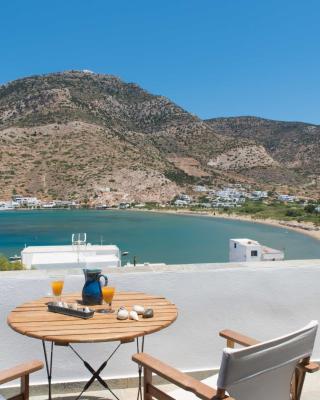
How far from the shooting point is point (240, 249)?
3409 centimetres

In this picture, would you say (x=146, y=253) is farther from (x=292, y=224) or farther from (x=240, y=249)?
(x=292, y=224)

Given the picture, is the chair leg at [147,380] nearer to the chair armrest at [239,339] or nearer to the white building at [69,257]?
the chair armrest at [239,339]

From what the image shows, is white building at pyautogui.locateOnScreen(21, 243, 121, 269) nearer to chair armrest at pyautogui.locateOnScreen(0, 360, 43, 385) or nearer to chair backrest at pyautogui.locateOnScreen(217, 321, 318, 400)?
chair armrest at pyautogui.locateOnScreen(0, 360, 43, 385)

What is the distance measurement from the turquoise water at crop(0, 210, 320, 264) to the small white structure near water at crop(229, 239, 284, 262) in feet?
28.5

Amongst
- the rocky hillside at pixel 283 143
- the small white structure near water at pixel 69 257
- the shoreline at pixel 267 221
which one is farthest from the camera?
the rocky hillside at pixel 283 143

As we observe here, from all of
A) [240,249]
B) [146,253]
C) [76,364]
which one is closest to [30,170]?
[146,253]

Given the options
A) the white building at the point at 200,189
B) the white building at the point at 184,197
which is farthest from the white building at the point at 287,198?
the white building at the point at 184,197

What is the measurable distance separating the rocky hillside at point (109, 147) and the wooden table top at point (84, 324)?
74.5 metres

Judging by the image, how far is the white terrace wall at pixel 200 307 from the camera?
8.90 feet

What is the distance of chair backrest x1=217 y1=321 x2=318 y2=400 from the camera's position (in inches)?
57.7

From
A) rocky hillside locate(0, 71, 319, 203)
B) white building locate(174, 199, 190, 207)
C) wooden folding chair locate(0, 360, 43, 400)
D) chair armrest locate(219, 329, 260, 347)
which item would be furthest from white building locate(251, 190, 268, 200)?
wooden folding chair locate(0, 360, 43, 400)

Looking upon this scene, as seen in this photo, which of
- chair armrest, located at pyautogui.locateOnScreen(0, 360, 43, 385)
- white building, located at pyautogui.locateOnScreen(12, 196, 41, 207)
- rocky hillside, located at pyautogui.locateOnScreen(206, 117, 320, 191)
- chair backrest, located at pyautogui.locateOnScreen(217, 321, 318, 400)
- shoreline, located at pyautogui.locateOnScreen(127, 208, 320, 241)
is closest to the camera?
chair backrest, located at pyautogui.locateOnScreen(217, 321, 318, 400)

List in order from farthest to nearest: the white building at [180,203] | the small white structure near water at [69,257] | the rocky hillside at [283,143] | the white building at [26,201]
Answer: the rocky hillside at [283,143] < the white building at [180,203] < the white building at [26,201] < the small white structure near water at [69,257]

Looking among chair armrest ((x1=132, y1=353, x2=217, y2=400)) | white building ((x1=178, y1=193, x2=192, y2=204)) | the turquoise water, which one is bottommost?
the turquoise water
